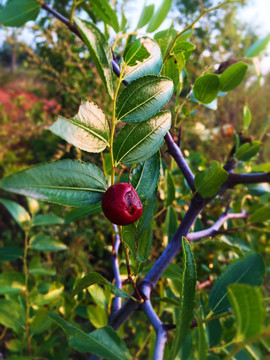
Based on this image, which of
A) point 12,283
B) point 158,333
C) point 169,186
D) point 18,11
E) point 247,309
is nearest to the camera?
point 247,309

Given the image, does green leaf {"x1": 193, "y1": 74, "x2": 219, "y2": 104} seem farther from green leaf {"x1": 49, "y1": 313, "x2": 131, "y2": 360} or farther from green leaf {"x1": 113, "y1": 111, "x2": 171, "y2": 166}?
green leaf {"x1": 49, "y1": 313, "x2": 131, "y2": 360}

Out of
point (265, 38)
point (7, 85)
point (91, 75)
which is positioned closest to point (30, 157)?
point (91, 75)

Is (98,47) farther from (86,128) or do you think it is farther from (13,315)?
(13,315)

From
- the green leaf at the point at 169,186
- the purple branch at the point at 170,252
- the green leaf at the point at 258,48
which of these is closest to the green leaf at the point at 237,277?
the purple branch at the point at 170,252

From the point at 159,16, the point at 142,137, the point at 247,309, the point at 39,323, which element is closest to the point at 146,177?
the point at 142,137

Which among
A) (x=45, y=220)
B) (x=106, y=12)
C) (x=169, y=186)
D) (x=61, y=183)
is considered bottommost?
(x=45, y=220)

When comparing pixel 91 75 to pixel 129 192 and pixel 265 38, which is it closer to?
pixel 265 38

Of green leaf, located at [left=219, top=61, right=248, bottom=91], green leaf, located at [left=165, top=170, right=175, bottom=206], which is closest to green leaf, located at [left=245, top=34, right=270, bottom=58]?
green leaf, located at [left=219, top=61, right=248, bottom=91]
